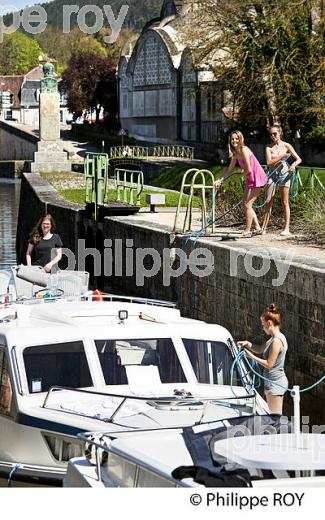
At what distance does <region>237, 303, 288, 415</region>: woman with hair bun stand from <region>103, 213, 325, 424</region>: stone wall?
207 cm

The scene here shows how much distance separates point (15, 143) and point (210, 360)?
385 feet

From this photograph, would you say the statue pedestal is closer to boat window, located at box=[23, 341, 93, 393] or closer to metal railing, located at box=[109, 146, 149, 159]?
metal railing, located at box=[109, 146, 149, 159]

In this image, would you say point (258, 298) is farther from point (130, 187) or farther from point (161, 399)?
point (130, 187)

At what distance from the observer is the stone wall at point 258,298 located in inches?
622

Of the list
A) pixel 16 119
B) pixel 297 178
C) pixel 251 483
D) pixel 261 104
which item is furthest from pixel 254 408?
pixel 16 119

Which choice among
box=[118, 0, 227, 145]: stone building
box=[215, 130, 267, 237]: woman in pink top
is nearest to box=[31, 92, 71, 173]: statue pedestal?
box=[118, 0, 227, 145]: stone building

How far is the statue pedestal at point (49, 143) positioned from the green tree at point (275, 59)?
20.7m

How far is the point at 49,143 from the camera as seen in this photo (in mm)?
68125

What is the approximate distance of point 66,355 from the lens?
13.3 m

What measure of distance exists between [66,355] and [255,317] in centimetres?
538

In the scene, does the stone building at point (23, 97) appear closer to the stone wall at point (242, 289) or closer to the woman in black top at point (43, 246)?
the stone wall at point (242, 289)

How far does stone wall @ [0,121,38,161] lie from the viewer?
116775mm

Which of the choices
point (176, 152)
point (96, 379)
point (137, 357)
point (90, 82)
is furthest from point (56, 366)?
point (90, 82)

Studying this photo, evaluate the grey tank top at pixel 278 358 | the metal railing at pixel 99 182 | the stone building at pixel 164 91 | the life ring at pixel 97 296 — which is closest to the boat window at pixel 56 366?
the grey tank top at pixel 278 358
